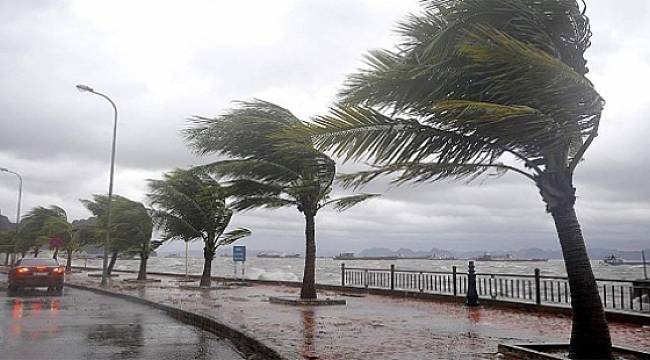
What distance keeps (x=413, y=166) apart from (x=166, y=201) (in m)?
20.8

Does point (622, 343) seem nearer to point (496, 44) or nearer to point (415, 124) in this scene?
point (415, 124)

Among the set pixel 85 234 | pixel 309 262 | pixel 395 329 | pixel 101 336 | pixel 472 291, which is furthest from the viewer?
pixel 85 234

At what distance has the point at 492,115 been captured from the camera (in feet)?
23.6

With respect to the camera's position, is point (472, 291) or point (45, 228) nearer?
point (472, 291)

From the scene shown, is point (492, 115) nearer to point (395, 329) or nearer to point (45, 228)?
point (395, 329)

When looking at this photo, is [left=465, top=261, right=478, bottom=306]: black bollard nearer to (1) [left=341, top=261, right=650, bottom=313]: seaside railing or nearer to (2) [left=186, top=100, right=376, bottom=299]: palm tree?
(1) [left=341, top=261, right=650, bottom=313]: seaside railing

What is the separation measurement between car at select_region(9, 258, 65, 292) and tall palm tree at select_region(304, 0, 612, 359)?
64.3 feet

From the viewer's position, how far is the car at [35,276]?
2434cm

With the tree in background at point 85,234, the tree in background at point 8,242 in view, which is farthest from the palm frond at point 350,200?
the tree in background at point 8,242

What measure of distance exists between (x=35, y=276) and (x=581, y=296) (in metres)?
22.1

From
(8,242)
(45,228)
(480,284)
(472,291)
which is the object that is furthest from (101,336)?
(8,242)

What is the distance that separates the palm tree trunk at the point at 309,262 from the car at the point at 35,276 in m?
11.6

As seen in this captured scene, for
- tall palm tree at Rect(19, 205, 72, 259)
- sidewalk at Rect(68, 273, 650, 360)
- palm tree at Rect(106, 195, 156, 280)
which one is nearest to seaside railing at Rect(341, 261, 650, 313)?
sidewalk at Rect(68, 273, 650, 360)

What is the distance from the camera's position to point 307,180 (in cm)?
1803
